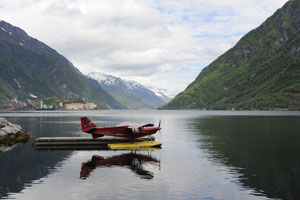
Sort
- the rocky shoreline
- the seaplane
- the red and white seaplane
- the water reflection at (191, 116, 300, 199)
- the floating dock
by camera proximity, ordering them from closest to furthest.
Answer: the water reflection at (191, 116, 300, 199) < the seaplane < the red and white seaplane < the floating dock < the rocky shoreline

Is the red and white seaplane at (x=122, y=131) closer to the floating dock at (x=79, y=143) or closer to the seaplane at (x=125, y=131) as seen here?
the seaplane at (x=125, y=131)

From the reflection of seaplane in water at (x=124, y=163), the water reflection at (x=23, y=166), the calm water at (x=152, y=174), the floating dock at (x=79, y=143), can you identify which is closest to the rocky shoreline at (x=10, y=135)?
the water reflection at (x=23, y=166)

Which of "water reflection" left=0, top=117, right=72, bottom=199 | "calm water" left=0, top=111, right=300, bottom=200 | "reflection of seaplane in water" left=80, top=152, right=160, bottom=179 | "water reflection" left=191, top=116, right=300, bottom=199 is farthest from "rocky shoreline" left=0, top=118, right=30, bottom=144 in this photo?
"water reflection" left=191, top=116, right=300, bottom=199

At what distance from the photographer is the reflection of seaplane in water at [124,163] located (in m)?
34.8

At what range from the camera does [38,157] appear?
4631 centimetres

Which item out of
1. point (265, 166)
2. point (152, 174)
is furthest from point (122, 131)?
point (265, 166)

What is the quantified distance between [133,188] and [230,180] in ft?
31.1

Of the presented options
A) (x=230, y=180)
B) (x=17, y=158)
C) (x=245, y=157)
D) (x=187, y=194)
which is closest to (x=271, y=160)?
(x=245, y=157)

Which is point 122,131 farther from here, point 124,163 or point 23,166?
point 23,166

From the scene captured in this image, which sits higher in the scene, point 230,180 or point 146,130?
point 146,130

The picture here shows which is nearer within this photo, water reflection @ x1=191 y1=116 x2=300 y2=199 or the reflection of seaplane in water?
water reflection @ x1=191 y1=116 x2=300 y2=199

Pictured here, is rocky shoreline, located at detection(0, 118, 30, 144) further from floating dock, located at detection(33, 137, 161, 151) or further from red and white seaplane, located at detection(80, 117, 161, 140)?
red and white seaplane, located at detection(80, 117, 161, 140)

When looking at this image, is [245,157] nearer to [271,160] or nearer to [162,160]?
[271,160]

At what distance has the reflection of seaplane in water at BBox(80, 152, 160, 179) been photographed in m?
34.8
